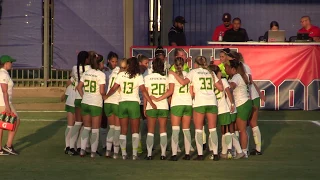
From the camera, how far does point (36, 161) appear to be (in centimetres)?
1639

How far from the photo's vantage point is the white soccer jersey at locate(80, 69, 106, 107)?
1670 centimetres

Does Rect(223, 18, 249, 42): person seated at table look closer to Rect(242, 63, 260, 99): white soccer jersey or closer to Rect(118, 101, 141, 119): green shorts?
Rect(242, 63, 260, 99): white soccer jersey

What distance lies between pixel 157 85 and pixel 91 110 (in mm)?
1265

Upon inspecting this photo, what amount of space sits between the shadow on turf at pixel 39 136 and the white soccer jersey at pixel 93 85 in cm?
206

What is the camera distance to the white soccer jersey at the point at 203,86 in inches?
645

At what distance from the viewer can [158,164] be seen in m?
16.1

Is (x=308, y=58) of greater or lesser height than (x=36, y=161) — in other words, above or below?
above

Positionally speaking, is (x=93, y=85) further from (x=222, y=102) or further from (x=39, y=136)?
(x=39, y=136)

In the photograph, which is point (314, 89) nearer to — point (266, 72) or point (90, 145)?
point (266, 72)

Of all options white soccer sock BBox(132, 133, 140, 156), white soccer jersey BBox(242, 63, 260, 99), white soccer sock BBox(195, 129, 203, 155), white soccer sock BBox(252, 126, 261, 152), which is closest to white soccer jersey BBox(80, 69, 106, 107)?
white soccer sock BBox(132, 133, 140, 156)

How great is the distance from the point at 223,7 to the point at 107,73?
11.8m

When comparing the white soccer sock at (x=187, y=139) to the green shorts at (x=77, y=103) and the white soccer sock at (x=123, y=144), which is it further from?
the green shorts at (x=77, y=103)

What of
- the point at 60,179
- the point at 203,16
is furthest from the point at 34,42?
the point at 60,179

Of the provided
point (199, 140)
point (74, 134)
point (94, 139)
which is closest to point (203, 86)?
point (199, 140)
